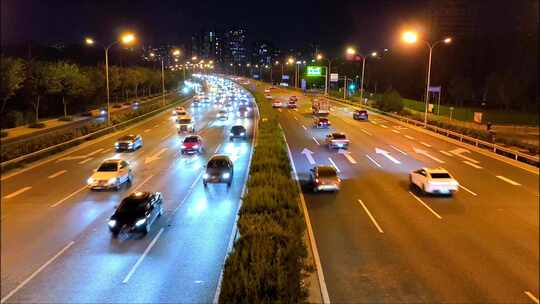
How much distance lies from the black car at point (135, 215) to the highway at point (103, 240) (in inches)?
17.4

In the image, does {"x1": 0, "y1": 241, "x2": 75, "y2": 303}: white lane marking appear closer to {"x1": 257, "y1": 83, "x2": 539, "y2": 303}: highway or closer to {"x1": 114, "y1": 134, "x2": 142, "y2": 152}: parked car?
{"x1": 257, "y1": 83, "x2": 539, "y2": 303}: highway

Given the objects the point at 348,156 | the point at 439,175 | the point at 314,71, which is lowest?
the point at 348,156

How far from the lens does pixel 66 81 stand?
74.5 metres

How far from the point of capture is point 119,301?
618 inches

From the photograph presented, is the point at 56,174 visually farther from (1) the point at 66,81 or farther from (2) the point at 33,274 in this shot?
(1) the point at 66,81

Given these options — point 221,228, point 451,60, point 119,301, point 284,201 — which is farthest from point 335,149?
point 451,60

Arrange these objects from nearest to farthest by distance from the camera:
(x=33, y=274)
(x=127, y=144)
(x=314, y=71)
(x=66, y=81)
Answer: (x=33, y=274), (x=127, y=144), (x=66, y=81), (x=314, y=71)

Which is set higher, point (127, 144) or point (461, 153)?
point (461, 153)

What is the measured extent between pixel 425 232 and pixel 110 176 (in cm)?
1803

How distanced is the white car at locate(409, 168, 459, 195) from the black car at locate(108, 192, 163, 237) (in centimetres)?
1554

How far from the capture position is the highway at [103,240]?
15133 millimetres

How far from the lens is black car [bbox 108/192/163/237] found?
22.7m

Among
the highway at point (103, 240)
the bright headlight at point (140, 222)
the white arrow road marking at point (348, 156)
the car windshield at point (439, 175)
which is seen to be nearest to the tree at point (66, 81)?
the highway at point (103, 240)

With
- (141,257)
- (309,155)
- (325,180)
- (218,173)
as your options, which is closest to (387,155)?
(309,155)
